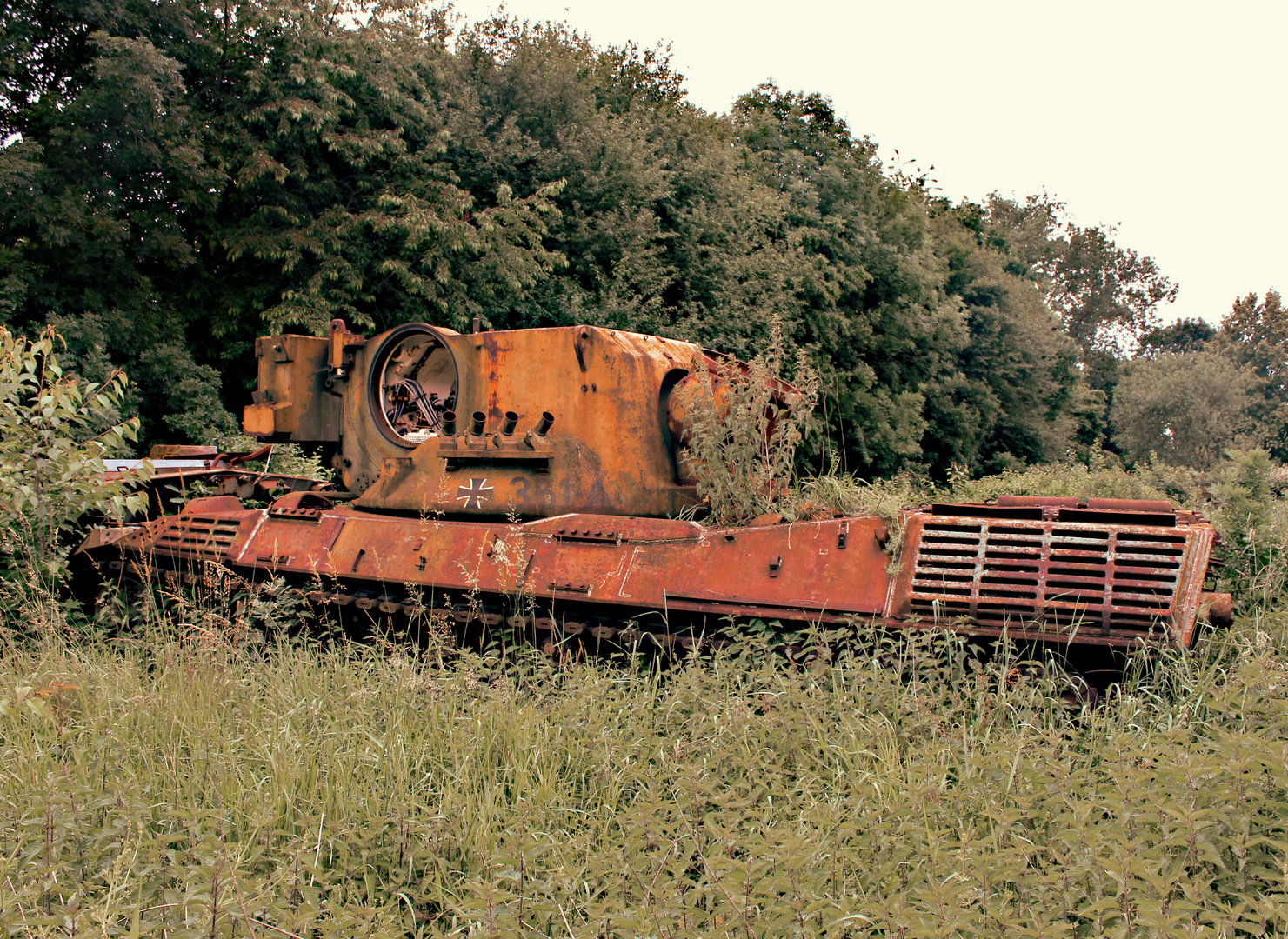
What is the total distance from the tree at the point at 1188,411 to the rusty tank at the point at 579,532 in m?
39.0

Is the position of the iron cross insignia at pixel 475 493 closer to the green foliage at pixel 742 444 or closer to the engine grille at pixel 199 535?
the green foliage at pixel 742 444

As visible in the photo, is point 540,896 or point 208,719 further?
point 208,719

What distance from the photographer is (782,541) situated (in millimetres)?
5332

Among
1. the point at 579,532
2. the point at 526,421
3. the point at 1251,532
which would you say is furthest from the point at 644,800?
the point at 1251,532

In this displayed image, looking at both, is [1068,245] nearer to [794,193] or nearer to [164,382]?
[794,193]

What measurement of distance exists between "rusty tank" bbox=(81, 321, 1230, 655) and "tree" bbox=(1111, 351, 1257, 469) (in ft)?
128

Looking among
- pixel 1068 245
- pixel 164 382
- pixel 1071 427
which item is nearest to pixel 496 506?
pixel 164 382

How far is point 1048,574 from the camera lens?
4.53 m

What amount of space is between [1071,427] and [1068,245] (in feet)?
91.3

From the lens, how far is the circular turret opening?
7320 millimetres

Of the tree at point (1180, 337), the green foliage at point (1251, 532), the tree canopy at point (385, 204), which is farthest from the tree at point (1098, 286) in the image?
the green foliage at point (1251, 532)

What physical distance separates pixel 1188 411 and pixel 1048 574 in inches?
1655

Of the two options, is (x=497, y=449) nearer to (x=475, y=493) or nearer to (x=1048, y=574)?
(x=475, y=493)

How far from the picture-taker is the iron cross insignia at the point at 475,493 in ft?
21.6
